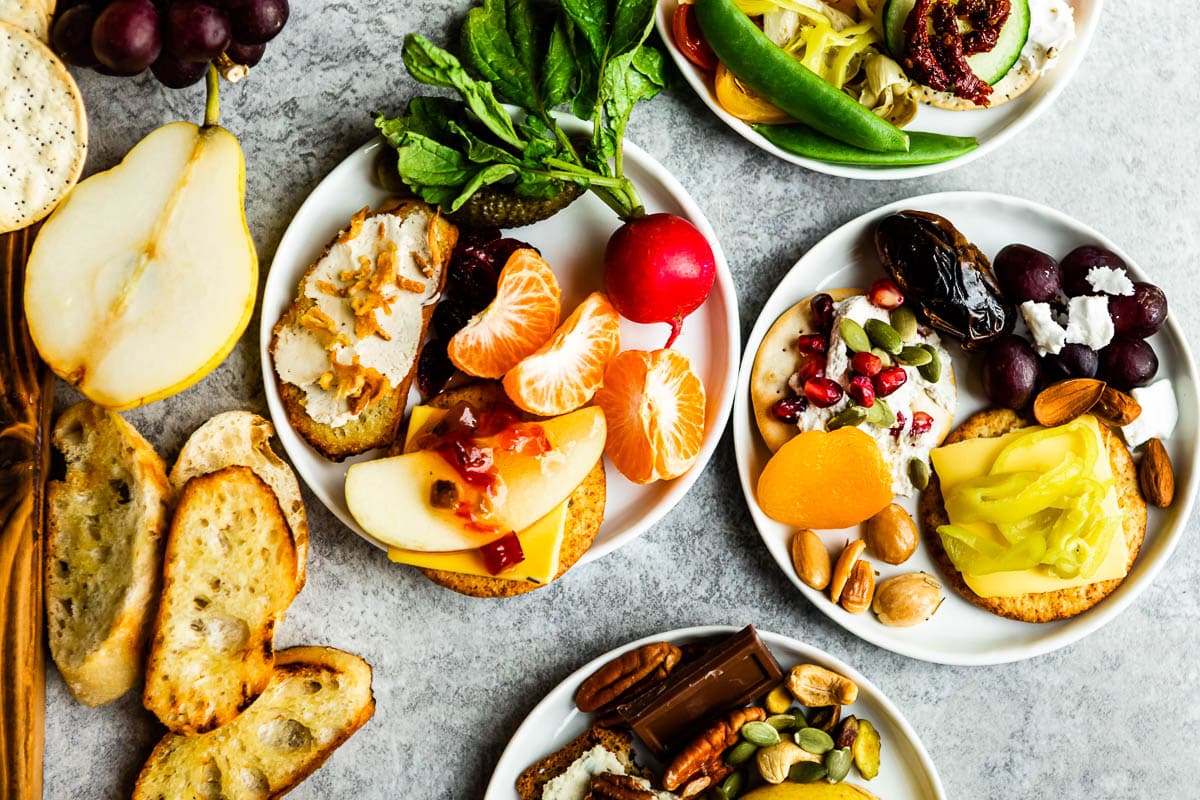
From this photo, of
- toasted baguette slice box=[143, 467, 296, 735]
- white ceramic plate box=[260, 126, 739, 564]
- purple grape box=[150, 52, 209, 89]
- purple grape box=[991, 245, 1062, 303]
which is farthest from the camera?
purple grape box=[991, 245, 1062, 303]

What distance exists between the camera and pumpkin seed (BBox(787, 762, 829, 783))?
2293 millimetres

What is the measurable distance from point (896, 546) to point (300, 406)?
1524mm

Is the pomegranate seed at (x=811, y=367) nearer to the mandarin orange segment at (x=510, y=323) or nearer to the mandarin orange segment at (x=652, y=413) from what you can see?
the mandarin orange segment at (x=652, y=413)

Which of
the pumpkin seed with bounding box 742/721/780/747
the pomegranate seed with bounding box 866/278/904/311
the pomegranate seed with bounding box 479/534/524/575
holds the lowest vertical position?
the pumpkin seed with bounding box 742/721/780/747

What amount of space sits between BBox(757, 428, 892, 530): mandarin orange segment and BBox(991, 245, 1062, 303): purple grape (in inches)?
21.6

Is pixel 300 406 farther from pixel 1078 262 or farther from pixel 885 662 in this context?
pixel 1078 262

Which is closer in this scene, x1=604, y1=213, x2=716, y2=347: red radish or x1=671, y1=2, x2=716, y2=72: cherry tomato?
x1=604, y1=213, x2=716, y2=347: red radish

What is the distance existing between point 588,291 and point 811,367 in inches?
23.5

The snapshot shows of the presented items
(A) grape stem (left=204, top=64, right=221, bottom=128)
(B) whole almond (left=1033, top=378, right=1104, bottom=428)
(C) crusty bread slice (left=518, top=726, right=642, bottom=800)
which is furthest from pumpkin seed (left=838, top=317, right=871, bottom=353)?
(A) grape stem (left=204, top=64, right=221, bottom=128)

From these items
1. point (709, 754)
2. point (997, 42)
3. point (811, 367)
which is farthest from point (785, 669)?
point (997, 42)

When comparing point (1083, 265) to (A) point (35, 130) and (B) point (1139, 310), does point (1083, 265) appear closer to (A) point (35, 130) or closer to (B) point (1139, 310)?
(B) point (1139, 310)

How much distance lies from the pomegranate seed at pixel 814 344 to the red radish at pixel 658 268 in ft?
1.04

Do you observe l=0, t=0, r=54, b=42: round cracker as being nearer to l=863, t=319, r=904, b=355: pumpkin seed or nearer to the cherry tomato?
the cherry tomato

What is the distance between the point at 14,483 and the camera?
7.17 ft
